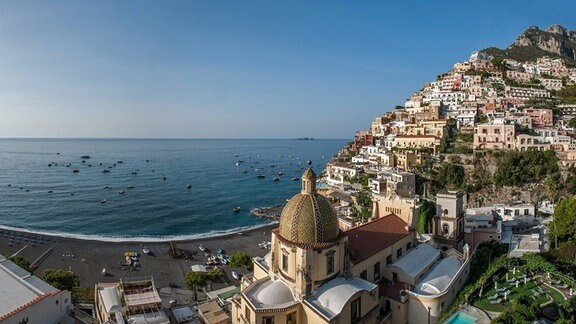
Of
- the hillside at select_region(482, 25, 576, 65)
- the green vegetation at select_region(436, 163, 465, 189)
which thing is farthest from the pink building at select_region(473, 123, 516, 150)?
the hillside at select_region(482, 25, 576, 65)

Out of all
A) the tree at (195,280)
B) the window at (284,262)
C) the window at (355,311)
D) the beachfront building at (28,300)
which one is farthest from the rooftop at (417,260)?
the beachfront building at (28,300)

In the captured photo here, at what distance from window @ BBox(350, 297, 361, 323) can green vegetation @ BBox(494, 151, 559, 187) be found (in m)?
50.2

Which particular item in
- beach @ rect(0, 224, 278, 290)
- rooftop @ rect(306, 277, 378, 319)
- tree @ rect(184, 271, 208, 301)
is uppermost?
rooftop @ rect(306, 277, 378, 319)

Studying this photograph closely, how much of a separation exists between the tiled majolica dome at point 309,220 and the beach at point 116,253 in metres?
17.9

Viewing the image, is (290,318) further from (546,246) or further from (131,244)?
(131,244)

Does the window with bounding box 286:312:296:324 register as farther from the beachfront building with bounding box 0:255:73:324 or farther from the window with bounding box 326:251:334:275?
the beachfront building with bounding box 0:255:73:324

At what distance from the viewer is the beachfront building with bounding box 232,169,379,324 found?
57.9 ft

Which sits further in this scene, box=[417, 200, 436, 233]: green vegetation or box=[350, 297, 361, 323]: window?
box=[417, 200, 436, 233]: green vegetation

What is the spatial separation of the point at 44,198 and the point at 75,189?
10.0 meters

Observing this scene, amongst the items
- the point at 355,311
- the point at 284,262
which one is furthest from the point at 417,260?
the point at 284,262

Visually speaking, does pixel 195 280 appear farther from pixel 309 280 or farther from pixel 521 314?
pixel 521 314

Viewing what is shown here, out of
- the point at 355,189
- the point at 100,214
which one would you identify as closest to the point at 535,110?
the point at 355,189

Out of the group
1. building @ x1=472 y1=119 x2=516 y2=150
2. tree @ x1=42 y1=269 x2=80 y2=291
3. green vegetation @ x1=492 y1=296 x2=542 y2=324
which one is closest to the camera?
green vegetation @ x1=492 y1=296 x2=542 y2=324

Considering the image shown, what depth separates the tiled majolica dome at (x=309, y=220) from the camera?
18.8 m
